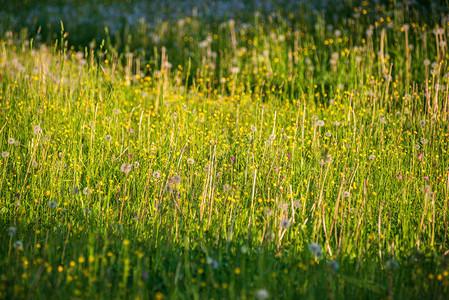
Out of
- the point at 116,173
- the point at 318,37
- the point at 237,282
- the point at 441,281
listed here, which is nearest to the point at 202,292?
the point at 237,282

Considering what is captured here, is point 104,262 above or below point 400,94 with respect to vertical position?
below

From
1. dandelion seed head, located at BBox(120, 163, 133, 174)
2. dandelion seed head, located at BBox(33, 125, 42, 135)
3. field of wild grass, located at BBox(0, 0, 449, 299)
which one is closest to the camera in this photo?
field of wild grass, located at BBox(0, 0, 449, 299)

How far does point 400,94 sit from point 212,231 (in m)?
3.19

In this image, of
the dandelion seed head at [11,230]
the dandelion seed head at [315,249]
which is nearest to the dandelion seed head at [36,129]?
the dandelion seed head at [11,230]

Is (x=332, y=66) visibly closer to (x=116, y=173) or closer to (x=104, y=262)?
(x=116, y=173)

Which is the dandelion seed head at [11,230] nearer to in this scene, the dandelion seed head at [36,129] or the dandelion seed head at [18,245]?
the dandelion seed head at [18,245]

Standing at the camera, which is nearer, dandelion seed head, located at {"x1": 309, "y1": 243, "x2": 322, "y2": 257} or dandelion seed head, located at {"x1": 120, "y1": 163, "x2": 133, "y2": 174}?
dandelion seed head, located at {"x1": 309, "y1": 243, "x2": 322, "y2": 257}

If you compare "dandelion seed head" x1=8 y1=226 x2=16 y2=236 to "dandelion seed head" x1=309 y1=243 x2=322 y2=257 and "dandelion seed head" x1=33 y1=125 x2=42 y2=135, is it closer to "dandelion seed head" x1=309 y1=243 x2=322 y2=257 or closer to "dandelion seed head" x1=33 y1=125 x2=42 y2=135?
"dandelion seed head" x1=33 y1=125 x2=42 y2=135

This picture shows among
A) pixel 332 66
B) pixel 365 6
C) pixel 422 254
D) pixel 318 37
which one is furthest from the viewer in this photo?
pixel 365 6

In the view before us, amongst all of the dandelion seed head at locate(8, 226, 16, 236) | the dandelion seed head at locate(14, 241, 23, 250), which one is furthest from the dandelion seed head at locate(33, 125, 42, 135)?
the dandelion seed head at locate(14, 241, 23, 250)

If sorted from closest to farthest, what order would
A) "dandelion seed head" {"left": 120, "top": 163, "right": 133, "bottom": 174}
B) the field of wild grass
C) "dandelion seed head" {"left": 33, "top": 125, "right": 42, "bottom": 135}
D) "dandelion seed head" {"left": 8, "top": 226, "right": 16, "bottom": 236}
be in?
the field of wild grass < "dandelion seed head" {"left": 8, "top": 226, "right": 16, "bottom": 236} < "dandelion seed head" {"left": 120, "top": 163, "right": 133, "bottom": 174} < "dandelion seed head" {"left": 33, "top": 125, "right": 42, "bottom": 135}

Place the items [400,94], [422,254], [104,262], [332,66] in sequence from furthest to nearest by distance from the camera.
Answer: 1. [332,66]
2. [400,94]
3. [422,254]
4. [104,262]

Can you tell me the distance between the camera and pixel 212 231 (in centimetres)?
263

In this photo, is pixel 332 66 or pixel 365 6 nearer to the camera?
pixel 332 66
